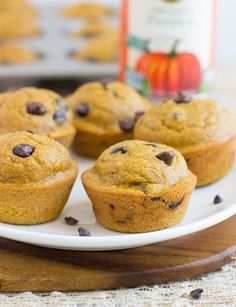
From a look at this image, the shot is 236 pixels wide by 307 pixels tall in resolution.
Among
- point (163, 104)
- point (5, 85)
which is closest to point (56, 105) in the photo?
point (163, 104)

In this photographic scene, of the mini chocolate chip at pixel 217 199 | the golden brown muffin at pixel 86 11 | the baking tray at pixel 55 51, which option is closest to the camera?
the mini chocolate chip at pixel 217 199

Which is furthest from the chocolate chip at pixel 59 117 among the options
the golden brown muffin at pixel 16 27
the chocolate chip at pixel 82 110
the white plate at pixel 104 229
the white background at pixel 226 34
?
the white background at pixel 226 34

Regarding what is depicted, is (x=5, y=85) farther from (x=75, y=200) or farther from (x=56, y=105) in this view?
(x=75, y=200)

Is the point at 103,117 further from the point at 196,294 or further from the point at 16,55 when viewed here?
the point at 16,55

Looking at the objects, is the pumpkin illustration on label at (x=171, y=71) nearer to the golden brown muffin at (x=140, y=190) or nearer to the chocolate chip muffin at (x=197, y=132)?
the chocolate chip muffin at (x=197, y=132)

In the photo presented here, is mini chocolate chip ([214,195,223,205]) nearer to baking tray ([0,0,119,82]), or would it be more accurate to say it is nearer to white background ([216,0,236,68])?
baking tray ([0,0,119,82])

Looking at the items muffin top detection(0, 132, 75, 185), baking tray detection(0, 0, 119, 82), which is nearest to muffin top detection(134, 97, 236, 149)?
muffin top detection(0, 132, 75, 185)
